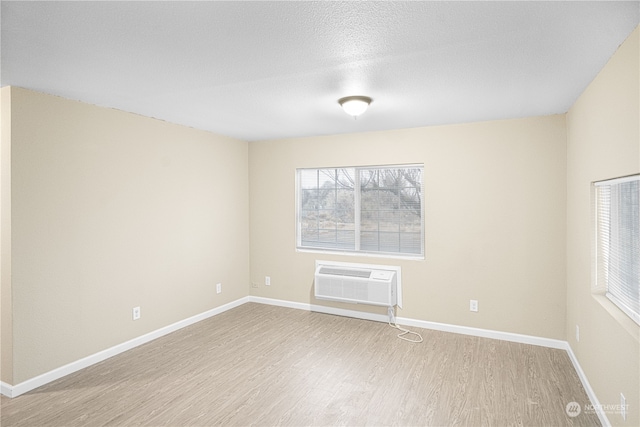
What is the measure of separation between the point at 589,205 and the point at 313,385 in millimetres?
2493

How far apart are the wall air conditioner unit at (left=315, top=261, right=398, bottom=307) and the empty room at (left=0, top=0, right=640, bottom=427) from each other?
3 cm

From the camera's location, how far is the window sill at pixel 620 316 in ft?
6.17

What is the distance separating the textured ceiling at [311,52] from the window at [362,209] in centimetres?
127

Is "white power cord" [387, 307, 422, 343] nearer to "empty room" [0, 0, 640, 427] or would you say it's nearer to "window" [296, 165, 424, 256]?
"empty room" [0, 0, 640, 427]

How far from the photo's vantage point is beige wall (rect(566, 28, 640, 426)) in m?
1.87

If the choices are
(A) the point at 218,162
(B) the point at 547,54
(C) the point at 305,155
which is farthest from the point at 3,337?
(B) the point at 547,54

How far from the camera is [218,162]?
4695mm

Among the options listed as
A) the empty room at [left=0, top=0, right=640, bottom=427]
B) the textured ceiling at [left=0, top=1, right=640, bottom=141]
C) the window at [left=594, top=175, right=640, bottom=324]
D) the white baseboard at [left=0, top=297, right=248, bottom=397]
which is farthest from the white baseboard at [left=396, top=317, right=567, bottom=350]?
the white baseboard at [left=0, top=297, right=248, bottom=397]

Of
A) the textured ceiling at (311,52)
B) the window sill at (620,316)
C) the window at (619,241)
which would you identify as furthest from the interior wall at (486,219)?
the window sill at (620,316)

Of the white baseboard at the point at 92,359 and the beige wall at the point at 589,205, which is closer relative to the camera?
the beige wall at the point at 589,205

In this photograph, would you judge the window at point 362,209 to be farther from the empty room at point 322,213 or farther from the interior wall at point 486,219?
the interior wall at point 486,219

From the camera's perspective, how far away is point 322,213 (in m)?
4.93

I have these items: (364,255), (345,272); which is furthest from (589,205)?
(345,272)

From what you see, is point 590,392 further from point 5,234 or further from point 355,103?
point 5,234
